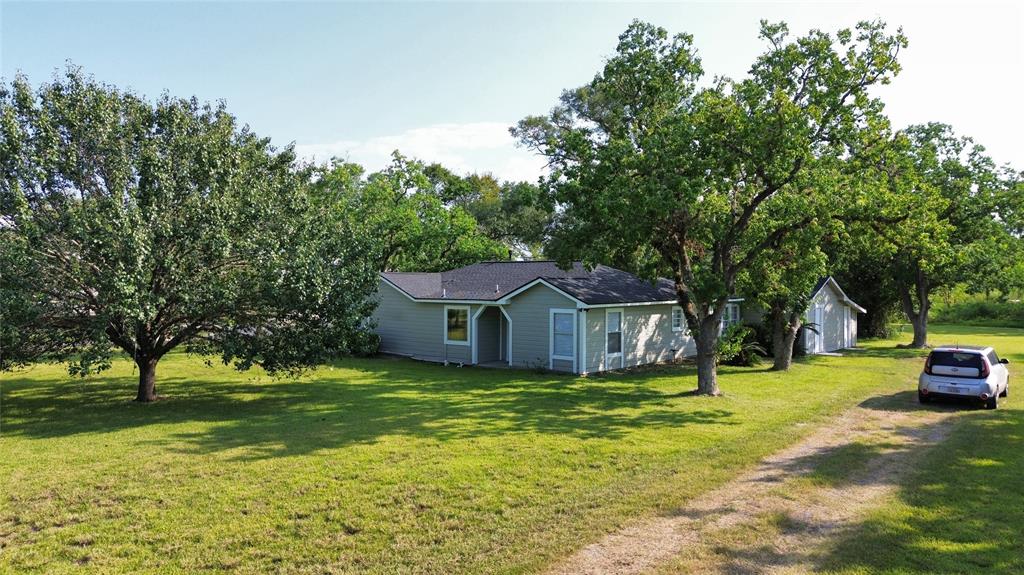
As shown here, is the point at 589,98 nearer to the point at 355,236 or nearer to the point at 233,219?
the point at 355,236

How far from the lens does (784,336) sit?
23.5 m

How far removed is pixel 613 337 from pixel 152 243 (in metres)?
15.2

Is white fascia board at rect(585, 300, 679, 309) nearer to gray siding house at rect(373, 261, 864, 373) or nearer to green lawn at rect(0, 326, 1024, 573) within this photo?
gray siding house at rect(373, 261, 864, 373)

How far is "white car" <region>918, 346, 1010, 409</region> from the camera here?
599 inches

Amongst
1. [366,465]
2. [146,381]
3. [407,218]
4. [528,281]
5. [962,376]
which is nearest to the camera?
[366,465]

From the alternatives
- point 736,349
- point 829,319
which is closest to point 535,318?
point 736,349

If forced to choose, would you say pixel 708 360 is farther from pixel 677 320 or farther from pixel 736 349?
pixel 677 320

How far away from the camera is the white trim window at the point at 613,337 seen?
22453 mm

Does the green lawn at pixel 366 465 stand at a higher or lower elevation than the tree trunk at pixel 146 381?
lower

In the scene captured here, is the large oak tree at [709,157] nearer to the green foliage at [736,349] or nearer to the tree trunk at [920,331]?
the green foliage at [736,349]

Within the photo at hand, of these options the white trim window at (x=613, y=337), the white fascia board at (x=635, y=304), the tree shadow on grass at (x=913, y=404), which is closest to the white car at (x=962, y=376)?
the tree shadow on grass at (x=913, y=404)

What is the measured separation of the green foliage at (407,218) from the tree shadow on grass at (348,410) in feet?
58.8

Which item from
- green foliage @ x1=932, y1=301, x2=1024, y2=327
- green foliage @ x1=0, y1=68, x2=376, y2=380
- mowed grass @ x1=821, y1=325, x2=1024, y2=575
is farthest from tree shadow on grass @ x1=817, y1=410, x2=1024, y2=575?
green foliage @ x1=932, y1=301, x2=1024, y2=327

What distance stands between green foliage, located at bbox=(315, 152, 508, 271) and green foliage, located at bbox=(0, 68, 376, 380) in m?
21.2
